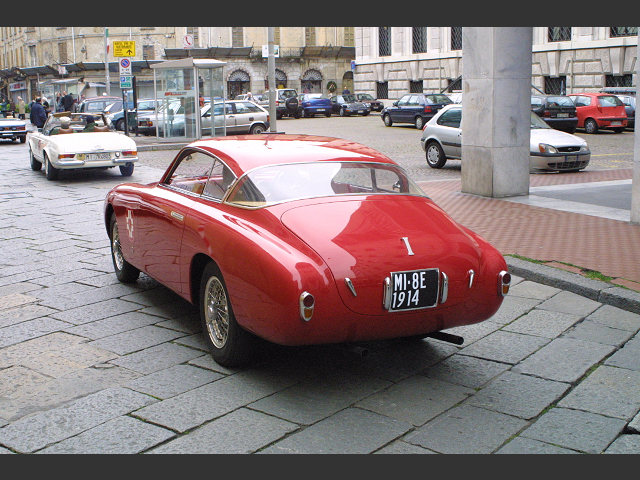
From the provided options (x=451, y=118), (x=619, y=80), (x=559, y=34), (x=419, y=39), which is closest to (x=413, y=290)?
(x=451, y=118)

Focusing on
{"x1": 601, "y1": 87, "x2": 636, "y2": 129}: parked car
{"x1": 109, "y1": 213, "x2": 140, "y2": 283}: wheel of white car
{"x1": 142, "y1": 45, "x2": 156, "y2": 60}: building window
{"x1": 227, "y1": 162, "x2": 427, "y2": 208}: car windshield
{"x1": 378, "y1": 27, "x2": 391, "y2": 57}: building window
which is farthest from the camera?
{"x1": 142, "y1": 45, "x2": 156, "y2": 60}: building window

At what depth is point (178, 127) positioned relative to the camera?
25.6 m

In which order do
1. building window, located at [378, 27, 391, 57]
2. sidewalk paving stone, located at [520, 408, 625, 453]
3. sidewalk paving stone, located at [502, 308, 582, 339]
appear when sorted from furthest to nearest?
building window, located at [378, 27, 391, 57]
sidewalk paving stone, located at [502, 308, 582, 339]
sidewalk paving stone, located at [520, 408, 625, 453]

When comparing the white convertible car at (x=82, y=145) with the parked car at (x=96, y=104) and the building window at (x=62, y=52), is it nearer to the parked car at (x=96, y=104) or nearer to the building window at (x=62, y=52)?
the parked car at (x=96, y=104)

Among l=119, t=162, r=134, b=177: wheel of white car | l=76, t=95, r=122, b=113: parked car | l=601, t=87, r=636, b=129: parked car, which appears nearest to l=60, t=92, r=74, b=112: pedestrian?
l=76, t=95, r=122, b=113: parked car

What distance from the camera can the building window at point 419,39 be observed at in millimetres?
48756

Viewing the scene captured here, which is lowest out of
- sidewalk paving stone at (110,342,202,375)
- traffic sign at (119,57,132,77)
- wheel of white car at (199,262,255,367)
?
sidewalk paving stone at (110,342,202,375)

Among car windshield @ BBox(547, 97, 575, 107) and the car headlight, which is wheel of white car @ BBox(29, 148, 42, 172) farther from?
car windshield @ BBox(547, 97, 575, 107)

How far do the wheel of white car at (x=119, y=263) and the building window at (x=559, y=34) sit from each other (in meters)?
36.5

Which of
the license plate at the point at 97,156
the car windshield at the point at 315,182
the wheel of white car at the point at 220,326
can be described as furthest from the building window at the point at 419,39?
the wheel of white car at the point at 220,326

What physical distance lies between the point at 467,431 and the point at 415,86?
4764 centimetres

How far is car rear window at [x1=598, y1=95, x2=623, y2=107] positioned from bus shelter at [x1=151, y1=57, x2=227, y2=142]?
44.2 ft

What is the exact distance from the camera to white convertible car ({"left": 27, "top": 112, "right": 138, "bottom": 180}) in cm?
1530

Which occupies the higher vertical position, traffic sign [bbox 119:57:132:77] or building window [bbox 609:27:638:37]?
building window [bbox 609:27:638:37]
